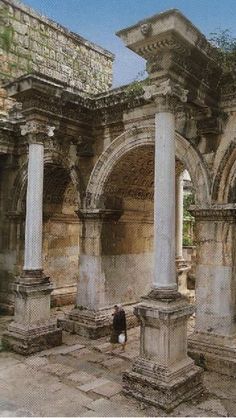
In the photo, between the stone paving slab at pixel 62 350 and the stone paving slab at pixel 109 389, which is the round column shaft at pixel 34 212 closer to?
the stone paving slab at pixel 62 350

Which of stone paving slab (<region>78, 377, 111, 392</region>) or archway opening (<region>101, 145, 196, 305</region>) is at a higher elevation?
archway opening (<region>101, 145, 196, 305</region>)

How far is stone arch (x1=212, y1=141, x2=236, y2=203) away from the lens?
764cm

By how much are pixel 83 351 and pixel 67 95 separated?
18.3 feet

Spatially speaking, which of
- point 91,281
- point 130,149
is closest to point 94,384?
point 91,281

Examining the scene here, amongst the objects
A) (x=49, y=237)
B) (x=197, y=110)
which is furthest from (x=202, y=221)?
(x=49, y=237)

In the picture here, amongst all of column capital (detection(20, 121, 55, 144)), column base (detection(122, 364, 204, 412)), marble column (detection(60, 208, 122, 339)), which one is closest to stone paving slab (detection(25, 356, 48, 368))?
marble column (detection(60, 208, 122, 339))

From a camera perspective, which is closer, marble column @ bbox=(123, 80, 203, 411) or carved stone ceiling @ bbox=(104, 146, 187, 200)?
marble column @ bbox=(123, 80, 203, 411)

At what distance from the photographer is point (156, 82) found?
6320mm

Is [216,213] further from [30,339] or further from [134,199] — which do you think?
[30,339]

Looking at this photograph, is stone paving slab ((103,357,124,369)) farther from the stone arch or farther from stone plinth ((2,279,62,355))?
the stone arch

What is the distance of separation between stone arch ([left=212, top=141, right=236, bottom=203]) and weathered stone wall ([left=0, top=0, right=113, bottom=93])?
16.2 feet

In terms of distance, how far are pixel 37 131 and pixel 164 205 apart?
3699mm

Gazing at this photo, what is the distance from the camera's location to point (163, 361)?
6047 mm

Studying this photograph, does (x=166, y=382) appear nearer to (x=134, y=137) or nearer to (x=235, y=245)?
(x=235, y=245)
